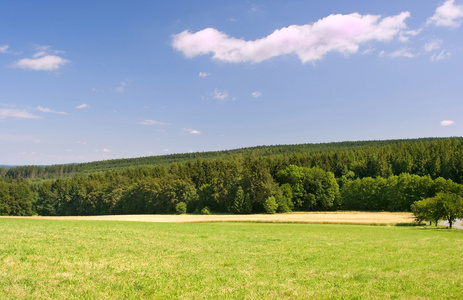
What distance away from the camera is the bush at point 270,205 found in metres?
78.4

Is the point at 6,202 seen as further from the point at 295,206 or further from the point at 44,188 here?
the point at 295,206

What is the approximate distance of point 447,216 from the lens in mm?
47125

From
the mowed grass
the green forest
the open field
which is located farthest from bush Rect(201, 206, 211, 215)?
the mowed grass

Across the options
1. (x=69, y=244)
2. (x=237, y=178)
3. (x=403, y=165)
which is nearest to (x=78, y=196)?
(x=237, y=178)

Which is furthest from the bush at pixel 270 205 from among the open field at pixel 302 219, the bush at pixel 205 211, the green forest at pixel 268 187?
the bush at pixel 205 211

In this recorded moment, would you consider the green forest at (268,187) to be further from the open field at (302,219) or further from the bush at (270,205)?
the open field at (302,219)

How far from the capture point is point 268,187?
268 feet

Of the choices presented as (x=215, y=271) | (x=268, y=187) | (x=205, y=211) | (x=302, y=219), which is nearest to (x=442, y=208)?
(x=302, y=219)

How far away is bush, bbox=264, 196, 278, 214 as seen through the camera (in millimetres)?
78438

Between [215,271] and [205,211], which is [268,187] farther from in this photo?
[215,271]

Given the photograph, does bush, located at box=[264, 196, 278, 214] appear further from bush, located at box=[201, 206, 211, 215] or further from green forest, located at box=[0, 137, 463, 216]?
bush, located at box=[201, 206, 211, 215]

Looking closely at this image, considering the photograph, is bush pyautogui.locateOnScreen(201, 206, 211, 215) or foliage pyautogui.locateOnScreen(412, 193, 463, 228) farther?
bush pyautogui.locateOnScreen(201, 206, 211, 215)

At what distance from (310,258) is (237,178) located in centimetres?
7308

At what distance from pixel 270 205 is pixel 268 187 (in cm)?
543
